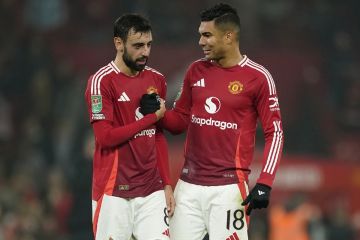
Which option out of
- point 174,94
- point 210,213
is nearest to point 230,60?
point 210,213

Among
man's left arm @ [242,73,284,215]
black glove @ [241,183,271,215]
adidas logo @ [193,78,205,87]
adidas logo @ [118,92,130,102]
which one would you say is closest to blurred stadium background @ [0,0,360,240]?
adidas logo @ [193,78,205,87]

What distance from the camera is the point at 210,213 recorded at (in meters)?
7.54

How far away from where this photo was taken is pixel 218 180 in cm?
753

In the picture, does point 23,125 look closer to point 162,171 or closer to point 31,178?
point 31,178

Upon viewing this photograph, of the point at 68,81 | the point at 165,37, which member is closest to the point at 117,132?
the point at 68,81

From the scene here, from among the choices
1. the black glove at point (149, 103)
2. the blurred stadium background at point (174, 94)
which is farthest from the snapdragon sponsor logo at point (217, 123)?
the blurred stadium background at point (174, 94)

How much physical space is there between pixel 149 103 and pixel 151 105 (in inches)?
0.7

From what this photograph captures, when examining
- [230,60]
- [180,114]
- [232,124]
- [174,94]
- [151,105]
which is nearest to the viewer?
[151,105]

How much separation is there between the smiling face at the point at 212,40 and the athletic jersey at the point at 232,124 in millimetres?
140

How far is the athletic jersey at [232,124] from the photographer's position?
295 inches

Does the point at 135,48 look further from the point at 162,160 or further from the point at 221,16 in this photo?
A: the point at 162,160

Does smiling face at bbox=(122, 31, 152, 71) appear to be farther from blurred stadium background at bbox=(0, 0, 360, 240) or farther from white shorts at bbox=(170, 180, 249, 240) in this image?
blurred stadium background at bbox=(0, 0, 360, 240)

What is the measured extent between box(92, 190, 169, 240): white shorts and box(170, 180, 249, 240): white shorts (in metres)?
0.14

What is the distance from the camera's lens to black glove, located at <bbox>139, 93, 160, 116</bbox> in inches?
292
